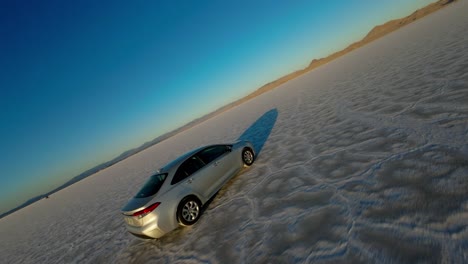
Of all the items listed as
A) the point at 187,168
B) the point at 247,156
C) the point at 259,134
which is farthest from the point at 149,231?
the point at 259,134

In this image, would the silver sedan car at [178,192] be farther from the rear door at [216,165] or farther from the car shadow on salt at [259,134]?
the car shadow on salt at [259,134]

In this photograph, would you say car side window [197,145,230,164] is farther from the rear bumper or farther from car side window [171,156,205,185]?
the rear bumper

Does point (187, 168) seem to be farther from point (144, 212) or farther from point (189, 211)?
point (144, 212)

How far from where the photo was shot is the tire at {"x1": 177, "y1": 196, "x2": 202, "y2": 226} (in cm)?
589

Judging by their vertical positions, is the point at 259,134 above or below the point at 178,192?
below

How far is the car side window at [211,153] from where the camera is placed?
7113 mm

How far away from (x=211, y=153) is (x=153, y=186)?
79.6 inches

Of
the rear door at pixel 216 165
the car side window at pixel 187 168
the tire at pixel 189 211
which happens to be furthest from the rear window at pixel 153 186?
the rear door at pixel 216 165

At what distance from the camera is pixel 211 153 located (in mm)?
7422

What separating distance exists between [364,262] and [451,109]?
5639 mm

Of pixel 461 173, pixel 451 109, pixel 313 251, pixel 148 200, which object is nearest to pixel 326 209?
pixel 313 251

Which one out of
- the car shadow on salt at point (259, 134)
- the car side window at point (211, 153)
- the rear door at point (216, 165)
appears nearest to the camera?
the rear door at point (216, 165)

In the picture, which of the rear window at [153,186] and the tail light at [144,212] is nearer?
the tail light at [144,212]

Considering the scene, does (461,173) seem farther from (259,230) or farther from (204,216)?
(204,216)
